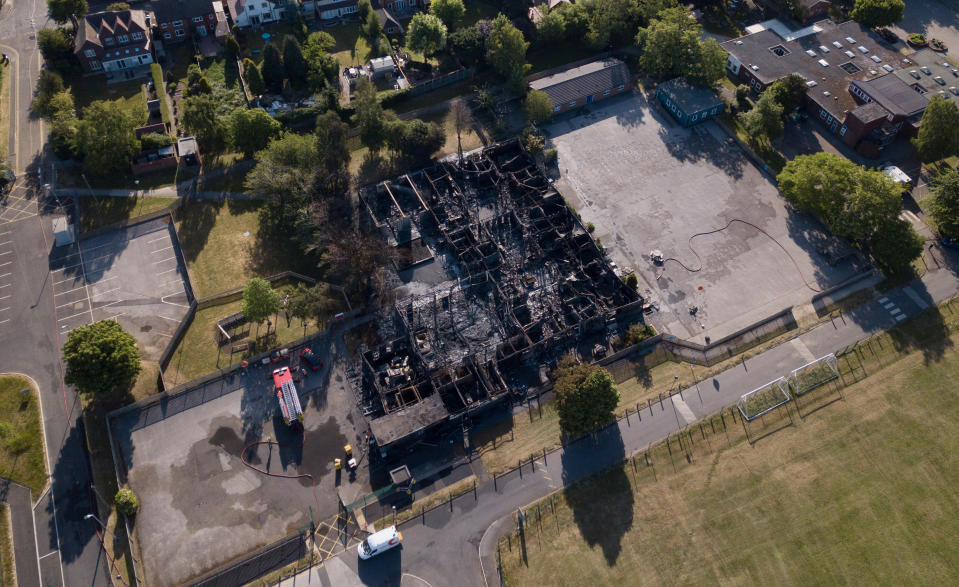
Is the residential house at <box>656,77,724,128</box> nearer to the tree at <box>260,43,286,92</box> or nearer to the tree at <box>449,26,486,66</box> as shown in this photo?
the tree at <box>449,26,486,66</box>

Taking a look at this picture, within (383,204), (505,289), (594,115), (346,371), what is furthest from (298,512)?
(594,115)

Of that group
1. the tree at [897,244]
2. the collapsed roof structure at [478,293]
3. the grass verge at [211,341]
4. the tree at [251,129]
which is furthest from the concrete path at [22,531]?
the tree at [897,244]

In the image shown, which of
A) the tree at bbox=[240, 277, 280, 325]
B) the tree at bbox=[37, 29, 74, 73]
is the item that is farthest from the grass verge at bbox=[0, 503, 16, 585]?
the tree at bbox=[37, 29, 74, 73]

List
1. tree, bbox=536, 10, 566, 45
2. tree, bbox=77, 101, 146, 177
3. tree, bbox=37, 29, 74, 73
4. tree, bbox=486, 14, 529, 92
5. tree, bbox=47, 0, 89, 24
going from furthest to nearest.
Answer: tree, bbox=536, 10, 566, 45 < tree, bbox=47, 0, 89, 24 < tree, bbox=37, 29, 74, 73 < tree, bbox=486, 14, 529, 92 < tree, bbox=77, 101, 146, 177

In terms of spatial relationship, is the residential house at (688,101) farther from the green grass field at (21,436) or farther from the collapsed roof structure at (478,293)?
the green grass field at (21,436)

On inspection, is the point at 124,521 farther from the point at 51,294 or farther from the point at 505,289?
the point at 505,289

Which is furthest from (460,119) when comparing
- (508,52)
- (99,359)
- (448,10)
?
(99,359)
